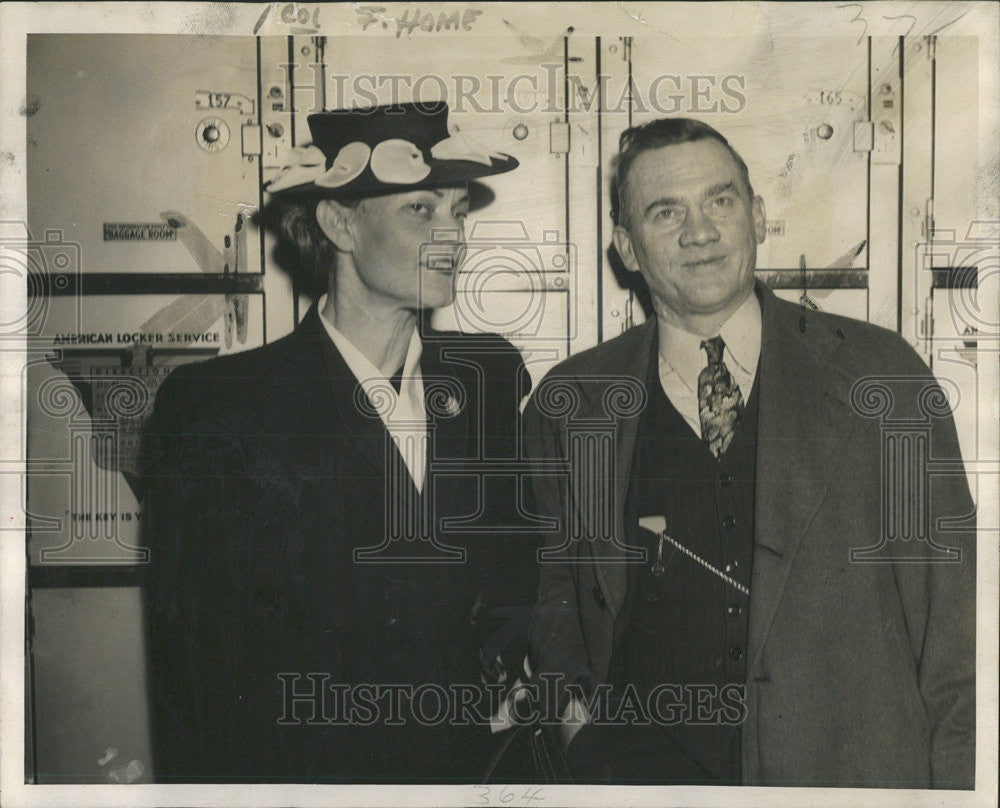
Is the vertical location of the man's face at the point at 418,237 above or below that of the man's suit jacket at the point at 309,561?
above

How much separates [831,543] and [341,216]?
1334 millimetres

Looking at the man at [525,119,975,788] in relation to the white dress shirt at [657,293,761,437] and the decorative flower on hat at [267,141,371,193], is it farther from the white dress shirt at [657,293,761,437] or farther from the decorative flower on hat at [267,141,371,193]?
the decorative flower on hat at [267,141,371,193]

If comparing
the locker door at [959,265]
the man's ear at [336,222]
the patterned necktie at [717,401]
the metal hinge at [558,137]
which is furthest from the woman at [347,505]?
the locker door at [959,265]

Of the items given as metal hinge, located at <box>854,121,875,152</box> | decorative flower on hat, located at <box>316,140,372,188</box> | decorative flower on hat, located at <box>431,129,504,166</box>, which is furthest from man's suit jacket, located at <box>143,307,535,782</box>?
metal hinge, located at <box>854,121,875,152</box>

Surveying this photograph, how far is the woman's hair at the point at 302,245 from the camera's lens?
1.95 m

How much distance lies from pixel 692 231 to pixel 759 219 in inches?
6.4

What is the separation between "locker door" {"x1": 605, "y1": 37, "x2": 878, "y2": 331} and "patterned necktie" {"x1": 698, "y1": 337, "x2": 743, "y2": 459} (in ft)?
0.71

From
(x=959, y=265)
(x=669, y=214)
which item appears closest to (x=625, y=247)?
(x=669, y=214)

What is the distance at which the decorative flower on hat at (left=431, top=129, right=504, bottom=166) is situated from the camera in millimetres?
1945

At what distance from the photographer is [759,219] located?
6.34ft

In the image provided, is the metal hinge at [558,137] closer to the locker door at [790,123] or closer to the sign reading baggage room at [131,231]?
the locker door at [790,123]

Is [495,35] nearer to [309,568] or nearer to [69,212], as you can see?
[69,212]

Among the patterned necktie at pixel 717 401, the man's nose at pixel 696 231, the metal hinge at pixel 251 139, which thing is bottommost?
the patterned necktie at pixel 717 401

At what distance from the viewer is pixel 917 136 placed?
6.43 ft
